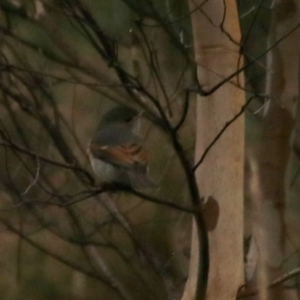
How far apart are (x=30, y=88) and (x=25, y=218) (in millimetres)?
651

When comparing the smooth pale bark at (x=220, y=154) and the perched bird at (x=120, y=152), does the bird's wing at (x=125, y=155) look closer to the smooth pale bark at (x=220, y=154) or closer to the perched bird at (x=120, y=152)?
the perched bird at (x=120, y=152)

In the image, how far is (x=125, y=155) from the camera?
1429mm

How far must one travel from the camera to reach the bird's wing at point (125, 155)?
1400mm

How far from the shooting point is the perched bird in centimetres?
138

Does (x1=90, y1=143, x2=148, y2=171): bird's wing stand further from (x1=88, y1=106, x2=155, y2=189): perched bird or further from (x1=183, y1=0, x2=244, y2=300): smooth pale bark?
(x1=183, y1=0, x2=244, y2=300): smooth pale bark

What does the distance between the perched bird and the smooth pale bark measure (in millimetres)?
135

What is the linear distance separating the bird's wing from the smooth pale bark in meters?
0.13

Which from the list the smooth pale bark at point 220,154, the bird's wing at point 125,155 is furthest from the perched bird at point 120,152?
the smooth pale bark at point 220,154

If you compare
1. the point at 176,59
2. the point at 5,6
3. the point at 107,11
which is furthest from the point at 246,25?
the point at 5,6

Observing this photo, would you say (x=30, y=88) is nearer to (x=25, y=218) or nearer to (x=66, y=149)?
(x=66, y=149)

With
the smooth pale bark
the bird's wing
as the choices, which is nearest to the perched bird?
the bird's wing

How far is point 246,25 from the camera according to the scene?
7.40ft

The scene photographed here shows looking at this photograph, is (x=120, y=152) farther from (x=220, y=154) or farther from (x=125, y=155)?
Answer: (x=220, y=154)

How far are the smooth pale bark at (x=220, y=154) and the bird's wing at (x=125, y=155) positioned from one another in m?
0.13
